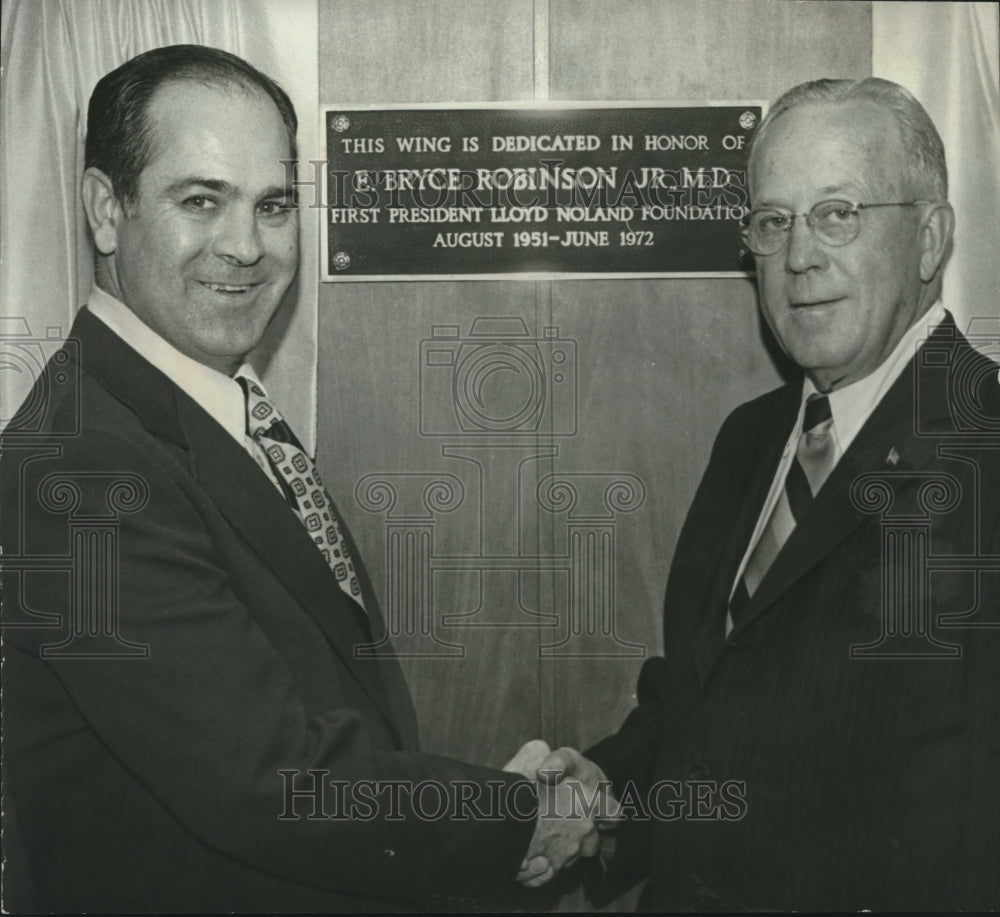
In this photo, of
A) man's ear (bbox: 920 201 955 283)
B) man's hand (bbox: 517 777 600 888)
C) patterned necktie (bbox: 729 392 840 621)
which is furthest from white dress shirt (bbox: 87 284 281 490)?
man's ear (bbox: 920 201 955 283)

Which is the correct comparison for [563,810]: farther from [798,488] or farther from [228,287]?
[228,287]

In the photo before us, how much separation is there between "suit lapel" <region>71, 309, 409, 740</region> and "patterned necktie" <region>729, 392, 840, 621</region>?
0.82m

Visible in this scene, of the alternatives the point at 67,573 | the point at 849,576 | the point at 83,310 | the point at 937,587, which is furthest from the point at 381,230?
the point at 937,587

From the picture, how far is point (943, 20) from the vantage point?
235 centimetres

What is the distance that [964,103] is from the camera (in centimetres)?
233

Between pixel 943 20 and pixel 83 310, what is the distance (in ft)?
6.05

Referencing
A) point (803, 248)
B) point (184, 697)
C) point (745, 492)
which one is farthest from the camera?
point (745, 492)

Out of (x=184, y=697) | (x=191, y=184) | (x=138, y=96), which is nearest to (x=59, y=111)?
(x=138, y=96)

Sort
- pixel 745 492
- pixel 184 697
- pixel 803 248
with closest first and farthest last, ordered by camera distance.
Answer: pixel 184 697 < pixel 803 248 < pixel 745 492

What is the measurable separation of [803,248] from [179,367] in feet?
4.10

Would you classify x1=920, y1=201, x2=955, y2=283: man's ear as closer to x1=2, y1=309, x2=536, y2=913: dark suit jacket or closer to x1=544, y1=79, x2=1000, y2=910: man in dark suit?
x1=544, y1=79, x2=1000, y2=910: man in dark suit

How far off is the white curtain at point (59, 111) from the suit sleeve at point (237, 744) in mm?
317

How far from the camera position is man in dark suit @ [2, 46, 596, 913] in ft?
7.11

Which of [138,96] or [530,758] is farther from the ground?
[138,96]
